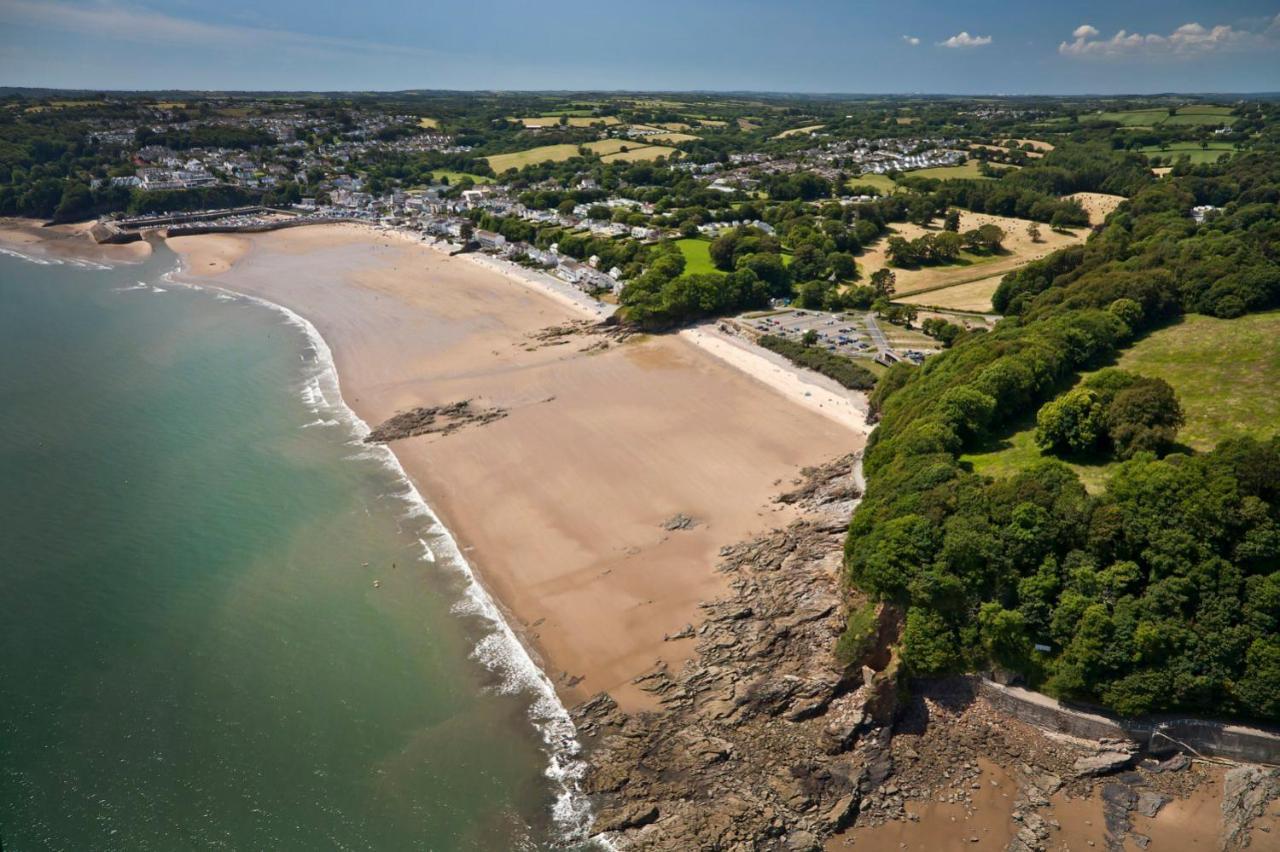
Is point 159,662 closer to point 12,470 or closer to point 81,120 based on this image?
point 12,470

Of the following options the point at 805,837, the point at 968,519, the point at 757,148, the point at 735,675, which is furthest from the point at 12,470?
the point at 757,148

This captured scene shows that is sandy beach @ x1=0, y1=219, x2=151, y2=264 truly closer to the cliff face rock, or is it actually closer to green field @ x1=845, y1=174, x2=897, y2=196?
the cliff face rock

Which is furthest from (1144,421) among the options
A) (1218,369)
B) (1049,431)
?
(1218,369)

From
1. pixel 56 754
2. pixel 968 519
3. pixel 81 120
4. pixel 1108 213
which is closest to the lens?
pixel 56 754

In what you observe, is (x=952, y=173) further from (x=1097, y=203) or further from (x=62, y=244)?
(x=62, y=244)

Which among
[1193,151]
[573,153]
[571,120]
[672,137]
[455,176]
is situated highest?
[571,120]

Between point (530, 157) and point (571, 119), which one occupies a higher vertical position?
point (571, 119)

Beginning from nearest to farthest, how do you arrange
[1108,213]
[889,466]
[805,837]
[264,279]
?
[805,837]
[889,466]
[264,279]
[1108,213]

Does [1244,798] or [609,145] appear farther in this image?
[609,145]
